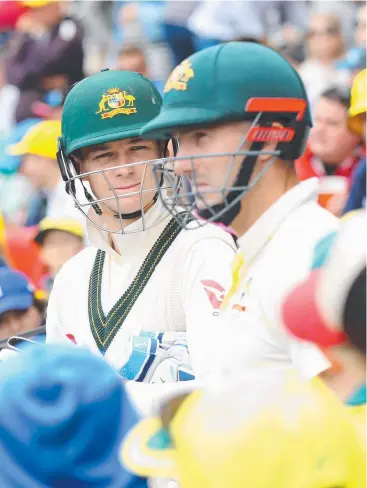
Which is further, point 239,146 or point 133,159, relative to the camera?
point 133,159

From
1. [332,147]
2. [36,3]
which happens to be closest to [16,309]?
[332,147]

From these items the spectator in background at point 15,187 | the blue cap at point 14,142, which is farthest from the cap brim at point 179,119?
the blue cap at point 14,142

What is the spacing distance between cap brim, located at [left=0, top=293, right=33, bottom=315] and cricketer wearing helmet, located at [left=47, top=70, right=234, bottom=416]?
1.73 m

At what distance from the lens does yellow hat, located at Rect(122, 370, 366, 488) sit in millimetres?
1872

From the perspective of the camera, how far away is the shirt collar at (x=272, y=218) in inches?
126

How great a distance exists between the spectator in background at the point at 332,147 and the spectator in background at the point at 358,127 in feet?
0.45

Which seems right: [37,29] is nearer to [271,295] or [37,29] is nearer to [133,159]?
[133,159]

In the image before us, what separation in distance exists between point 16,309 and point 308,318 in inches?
165

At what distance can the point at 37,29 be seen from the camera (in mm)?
10609

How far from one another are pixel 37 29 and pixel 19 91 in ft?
1.82

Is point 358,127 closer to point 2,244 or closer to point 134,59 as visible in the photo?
point 2,244

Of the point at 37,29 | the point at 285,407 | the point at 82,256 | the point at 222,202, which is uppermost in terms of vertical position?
the point at 285,407

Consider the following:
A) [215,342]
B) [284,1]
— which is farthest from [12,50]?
[215,342]

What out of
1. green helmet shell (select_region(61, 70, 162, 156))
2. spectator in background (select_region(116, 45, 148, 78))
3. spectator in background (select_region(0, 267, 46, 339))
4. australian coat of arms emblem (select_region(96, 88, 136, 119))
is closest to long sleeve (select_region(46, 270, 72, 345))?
green helmet shell (select_region(61, 70, 162, 156))
